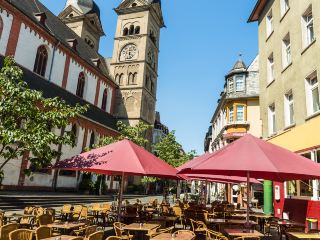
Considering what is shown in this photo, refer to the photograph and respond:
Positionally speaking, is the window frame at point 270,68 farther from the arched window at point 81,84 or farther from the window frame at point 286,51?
the arched window at point 81,84

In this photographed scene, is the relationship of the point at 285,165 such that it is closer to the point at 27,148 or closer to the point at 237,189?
the point at 27,148

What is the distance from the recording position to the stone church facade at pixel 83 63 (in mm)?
24516

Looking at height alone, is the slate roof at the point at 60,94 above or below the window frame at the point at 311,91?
above

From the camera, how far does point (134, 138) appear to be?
1069 inches

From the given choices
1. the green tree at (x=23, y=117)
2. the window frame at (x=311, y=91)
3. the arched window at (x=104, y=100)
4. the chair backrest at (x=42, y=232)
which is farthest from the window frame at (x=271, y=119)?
the arched window at (x=104, y=100)

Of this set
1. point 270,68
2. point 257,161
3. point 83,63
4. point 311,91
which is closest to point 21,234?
point 257,161

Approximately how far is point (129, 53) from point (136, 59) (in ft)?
6.23

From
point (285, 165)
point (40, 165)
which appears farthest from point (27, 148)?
point (285, 165)

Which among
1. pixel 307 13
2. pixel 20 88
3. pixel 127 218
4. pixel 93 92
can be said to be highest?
pixel 93 92

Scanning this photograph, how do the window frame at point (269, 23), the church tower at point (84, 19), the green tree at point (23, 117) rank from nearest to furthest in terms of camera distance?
1. the green tree at point (23, 117)
2. the window frame at point (269, 23)
3. the church tower at point (84, 19)

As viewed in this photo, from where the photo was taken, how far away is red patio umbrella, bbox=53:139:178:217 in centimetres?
691

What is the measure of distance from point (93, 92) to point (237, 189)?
20.3 m

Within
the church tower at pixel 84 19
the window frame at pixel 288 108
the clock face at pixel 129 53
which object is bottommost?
the window frame at pixel 288 108

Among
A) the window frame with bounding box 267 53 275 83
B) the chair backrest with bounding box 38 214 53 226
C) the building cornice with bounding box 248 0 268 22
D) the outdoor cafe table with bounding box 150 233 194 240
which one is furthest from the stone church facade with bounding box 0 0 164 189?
the building cornice with bounding box 248 0 268 22
